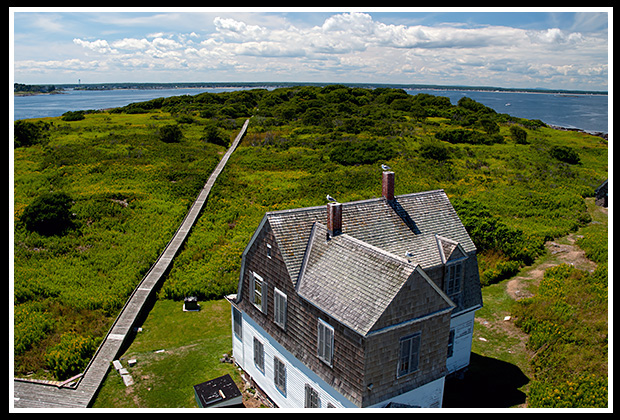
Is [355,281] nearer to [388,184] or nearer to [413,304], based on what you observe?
[413,304]

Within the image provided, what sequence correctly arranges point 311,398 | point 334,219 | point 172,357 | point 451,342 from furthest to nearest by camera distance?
point 172,357, point 451,342, point 334,219, point 311,398

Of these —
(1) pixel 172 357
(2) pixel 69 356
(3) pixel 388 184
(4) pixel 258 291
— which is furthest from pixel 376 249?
(2) pixel 69 356

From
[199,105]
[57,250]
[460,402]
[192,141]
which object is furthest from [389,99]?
[460,402]

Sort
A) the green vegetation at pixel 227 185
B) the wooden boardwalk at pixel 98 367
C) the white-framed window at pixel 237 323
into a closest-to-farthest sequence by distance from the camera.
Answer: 1. the wooden boardwalk at pixel 98 367
2. the white-framed window at pixel 237 323
3. the green vegetation at pixel 227 185

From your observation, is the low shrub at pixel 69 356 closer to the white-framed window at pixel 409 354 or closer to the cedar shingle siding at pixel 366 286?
the cedar shingle siding at pixel 366 286

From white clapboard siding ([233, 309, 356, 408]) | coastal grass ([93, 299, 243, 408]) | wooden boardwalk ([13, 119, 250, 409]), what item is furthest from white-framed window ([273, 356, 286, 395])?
wooden boardwalk ([13, 119, 250, 409])

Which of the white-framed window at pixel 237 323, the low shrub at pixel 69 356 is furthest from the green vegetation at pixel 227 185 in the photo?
the white-framed window at pixel 237 323

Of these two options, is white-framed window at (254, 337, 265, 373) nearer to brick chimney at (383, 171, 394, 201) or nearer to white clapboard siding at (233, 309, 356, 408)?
white clapboard siding at (233, 309, 356, 408)
